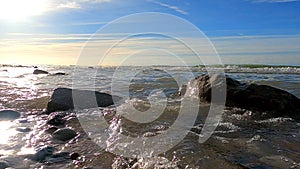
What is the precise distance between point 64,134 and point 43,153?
1137mm

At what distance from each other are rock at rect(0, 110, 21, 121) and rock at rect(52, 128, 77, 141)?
7.82 ft

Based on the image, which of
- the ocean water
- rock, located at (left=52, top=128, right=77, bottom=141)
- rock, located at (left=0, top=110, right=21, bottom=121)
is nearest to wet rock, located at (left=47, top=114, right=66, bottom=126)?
the ocean water

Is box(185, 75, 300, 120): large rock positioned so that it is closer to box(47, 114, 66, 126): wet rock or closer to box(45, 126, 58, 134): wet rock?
box(47, 114, 66, 126): wet rock

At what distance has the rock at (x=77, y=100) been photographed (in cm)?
901

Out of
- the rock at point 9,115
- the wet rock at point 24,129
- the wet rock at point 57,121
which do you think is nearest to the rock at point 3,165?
the wet rock at point 24,129

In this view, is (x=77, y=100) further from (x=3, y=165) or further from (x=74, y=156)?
(x=3, y=165)

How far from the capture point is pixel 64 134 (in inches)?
246

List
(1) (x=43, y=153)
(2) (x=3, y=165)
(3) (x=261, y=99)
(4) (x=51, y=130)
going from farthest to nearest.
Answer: (3) (x=261, y=99), (4) (x=51, y=130), (1) (x=43, y=153), (2) (x=3, y=165)

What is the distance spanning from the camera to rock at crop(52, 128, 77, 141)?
242 inches

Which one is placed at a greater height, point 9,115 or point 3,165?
point 9,115

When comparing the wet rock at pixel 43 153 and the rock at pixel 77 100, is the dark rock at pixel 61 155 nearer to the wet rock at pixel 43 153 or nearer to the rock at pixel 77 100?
the wet rock at pixel 43 153

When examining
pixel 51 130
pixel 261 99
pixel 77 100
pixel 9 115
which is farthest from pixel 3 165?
pixel 261 99

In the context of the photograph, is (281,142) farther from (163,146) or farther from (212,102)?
(212,102)


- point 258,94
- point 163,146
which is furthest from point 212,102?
point 163,146
